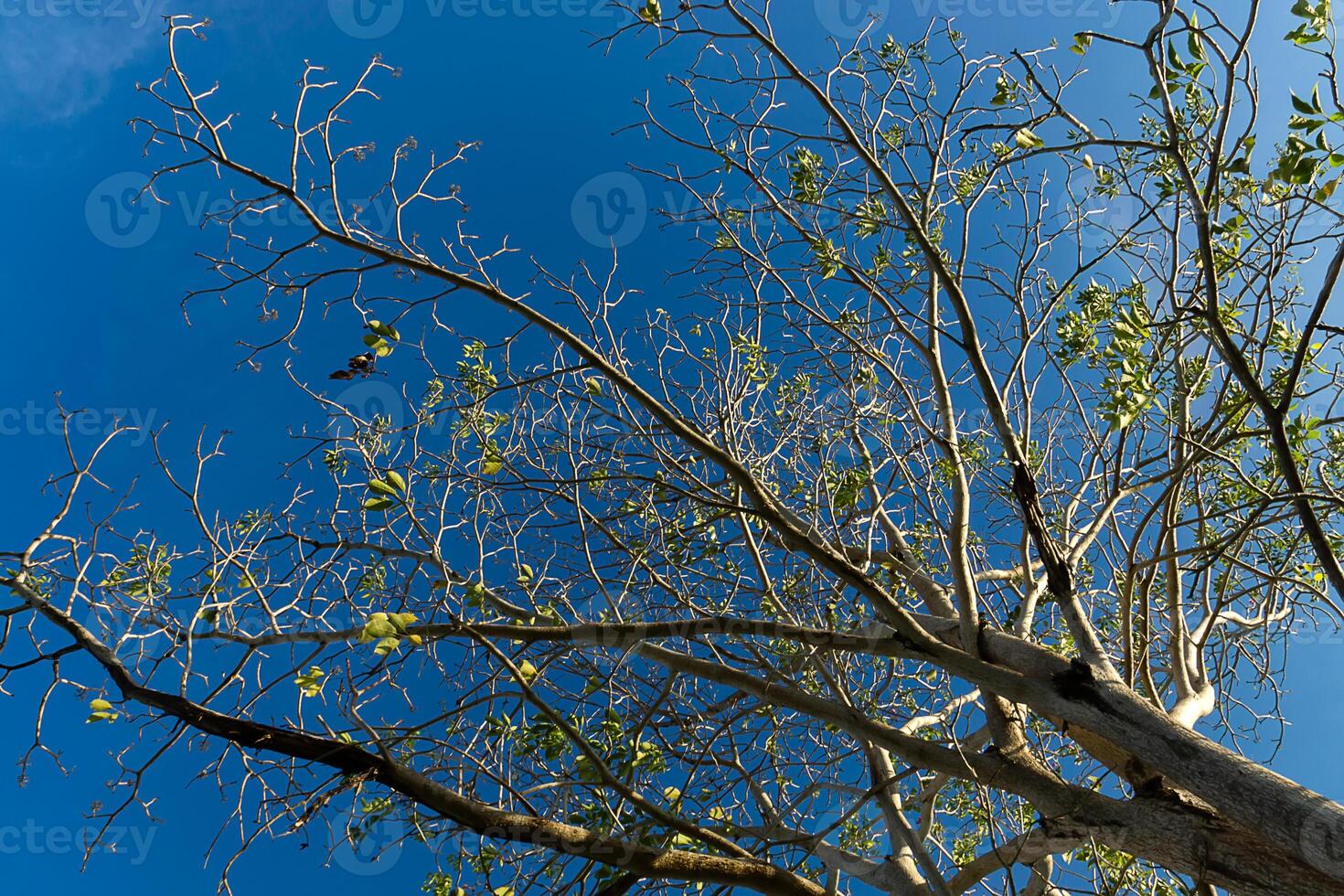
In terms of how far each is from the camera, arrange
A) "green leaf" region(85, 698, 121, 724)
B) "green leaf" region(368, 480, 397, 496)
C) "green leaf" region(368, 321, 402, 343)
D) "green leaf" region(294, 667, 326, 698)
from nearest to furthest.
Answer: "green leaf" region(368, 480, 397, 496) < "green leaf" region(368, 321, 402, 343) < "green leaf" region(294, 667, 326, 698) < "green leaf" region(85, 698, 121, 724)

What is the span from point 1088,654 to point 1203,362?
204 cm

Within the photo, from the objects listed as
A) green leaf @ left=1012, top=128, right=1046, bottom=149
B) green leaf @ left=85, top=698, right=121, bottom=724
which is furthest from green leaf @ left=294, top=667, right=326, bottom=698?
green leaf @ left=1012, top=128, right=1046, bottom=149

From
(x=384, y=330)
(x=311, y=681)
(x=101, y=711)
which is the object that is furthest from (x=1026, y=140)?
(x=101, y=711)

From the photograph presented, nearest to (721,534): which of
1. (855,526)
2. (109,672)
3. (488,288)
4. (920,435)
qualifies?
(855,526)

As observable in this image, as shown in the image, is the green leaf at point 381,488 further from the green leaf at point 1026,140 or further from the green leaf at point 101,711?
the green leaf at point 1026,140

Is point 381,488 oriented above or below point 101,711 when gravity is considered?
above

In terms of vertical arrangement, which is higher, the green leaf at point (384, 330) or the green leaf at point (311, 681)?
the green leaf at point (384, 330)

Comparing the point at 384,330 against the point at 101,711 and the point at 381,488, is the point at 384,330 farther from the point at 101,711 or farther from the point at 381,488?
the point at 101,711

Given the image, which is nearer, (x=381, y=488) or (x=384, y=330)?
(x=381, y=488)

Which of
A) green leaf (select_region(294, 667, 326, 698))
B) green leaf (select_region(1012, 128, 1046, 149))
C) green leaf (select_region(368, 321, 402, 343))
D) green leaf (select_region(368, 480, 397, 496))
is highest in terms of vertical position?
green leaf (select_region(1012, 128, 1046, 149))

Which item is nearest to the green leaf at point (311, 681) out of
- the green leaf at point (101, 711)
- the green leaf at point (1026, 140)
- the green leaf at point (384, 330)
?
the green leaf at point (101, 711)

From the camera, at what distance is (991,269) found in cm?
544

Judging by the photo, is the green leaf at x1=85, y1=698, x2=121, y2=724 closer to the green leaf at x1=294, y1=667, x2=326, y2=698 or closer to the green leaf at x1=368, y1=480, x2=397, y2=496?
the green leaf at x1=294, y1=667, x2=326, y2=698

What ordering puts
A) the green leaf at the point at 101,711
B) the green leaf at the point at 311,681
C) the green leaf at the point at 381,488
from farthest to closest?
the green leaf at the point at 101,711
the green leaf at the point at 311,681
the green leaf at the point at 381,488
